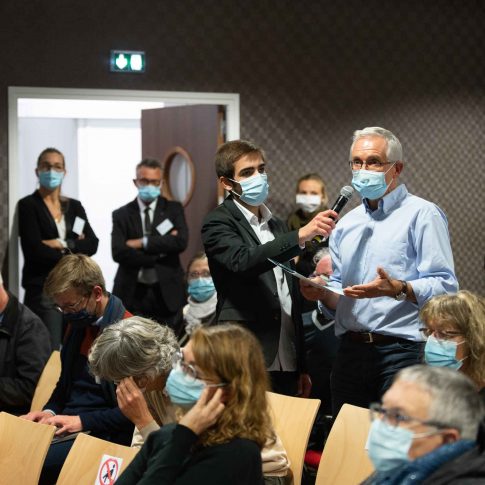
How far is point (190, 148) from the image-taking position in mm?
7441

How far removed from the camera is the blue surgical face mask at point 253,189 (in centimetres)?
359

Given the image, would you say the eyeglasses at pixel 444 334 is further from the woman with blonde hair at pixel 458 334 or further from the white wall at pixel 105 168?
the white wall at pixel 105 168

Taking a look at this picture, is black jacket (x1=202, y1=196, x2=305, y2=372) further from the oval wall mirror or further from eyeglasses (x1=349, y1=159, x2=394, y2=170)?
the oval wall mirror

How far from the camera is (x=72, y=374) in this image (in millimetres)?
3564

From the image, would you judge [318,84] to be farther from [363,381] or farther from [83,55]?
[363,381]

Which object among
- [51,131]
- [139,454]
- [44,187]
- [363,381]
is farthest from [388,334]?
[51,131]

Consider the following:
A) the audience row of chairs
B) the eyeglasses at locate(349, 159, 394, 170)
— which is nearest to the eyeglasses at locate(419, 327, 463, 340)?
the audience row of chairs

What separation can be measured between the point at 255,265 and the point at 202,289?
1.71 metres

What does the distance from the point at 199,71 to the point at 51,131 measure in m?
3.16

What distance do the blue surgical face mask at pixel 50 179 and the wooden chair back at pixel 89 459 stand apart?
11.6ft

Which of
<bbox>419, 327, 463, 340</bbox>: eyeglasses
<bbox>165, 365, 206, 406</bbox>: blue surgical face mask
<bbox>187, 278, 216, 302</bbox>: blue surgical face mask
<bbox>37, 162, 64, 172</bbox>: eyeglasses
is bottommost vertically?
<bbox>165, 365, 206, 406</bbox>: blue surgical face mask

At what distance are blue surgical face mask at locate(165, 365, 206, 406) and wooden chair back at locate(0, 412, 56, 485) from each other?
2.28 feet

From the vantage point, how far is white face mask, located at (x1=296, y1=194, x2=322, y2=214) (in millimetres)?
6410

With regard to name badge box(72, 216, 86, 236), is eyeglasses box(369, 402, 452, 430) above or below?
below
